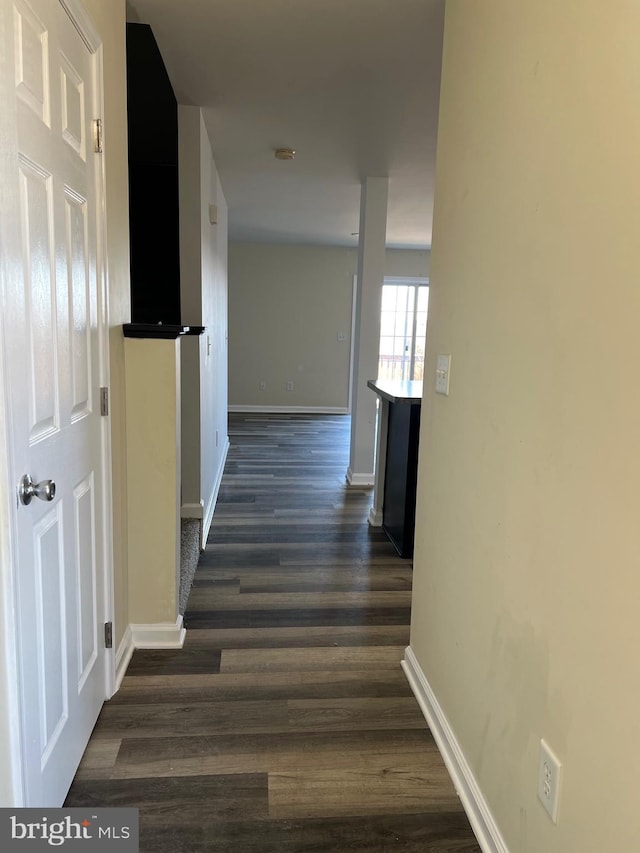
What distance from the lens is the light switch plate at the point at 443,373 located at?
1778 millimetres

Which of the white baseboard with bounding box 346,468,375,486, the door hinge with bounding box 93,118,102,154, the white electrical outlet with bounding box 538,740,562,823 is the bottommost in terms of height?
the white baseboard with bounding box 346,468,375,486

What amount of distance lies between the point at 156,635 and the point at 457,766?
4.01ft

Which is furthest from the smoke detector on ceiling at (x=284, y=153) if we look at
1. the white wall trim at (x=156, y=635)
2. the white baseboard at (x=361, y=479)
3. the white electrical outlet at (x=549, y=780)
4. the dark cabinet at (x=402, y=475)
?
the white electrical outlet at (x=549, y=780)

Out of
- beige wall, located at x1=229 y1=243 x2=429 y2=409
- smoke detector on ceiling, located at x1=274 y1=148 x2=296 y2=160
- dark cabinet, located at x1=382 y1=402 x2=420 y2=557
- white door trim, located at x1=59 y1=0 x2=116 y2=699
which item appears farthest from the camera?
beige wall, located at x1=229 y1=243 x2=429 y2=409

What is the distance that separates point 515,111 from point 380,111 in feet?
6.55

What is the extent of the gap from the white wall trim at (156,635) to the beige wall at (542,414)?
1.05 meters

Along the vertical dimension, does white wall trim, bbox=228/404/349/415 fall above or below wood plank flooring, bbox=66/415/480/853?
above

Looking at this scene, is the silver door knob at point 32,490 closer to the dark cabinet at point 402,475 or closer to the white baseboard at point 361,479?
the dark cabinet at point 402,475

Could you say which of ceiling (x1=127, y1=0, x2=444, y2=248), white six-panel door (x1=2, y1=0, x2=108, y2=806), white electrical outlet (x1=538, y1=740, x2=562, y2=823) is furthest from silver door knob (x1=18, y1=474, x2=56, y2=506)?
ceiling (x1=127, y1=0, x2=444, y2=248)

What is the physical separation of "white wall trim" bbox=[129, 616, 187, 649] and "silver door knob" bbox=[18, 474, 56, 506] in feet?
3.99

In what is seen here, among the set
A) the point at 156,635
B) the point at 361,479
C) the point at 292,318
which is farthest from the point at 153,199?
the point at 292,318

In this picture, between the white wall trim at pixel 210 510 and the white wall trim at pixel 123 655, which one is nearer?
the white wall trim at pixel 123 655

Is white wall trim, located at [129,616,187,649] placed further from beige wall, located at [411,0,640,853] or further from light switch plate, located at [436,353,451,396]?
light switch plate, located at [436,353,451,396]

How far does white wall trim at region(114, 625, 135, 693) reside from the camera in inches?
78.2
